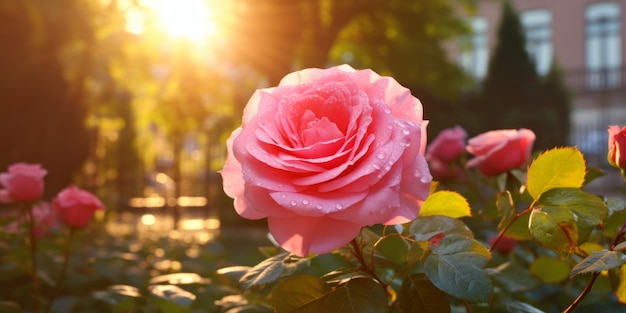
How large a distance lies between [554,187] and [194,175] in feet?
56.5

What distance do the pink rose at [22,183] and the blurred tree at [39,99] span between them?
4283 millimetres

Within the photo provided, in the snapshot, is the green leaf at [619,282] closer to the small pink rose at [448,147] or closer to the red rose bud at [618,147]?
the red rose bud at [618,147]

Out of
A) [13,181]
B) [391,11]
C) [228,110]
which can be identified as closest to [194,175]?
[228,110]

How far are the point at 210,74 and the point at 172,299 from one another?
12617mm

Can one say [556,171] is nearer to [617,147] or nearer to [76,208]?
[617,147]

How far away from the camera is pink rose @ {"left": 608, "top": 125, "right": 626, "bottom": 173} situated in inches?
29.6

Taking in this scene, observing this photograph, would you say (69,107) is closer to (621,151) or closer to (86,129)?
(86,129)

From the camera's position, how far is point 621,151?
2.49ft

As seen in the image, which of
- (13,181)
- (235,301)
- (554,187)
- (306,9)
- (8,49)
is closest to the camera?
(554,187)

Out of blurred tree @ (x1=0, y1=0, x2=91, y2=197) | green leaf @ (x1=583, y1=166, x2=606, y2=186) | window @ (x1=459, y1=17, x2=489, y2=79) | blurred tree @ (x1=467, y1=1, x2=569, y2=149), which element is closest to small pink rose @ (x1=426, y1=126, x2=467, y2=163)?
green leaf @ (x1=583, y1=166, x2=606, y2=186)

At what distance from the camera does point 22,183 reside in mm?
1355

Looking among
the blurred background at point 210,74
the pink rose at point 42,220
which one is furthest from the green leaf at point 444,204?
the blurred background at point 210,74

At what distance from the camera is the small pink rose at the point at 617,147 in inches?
29.6

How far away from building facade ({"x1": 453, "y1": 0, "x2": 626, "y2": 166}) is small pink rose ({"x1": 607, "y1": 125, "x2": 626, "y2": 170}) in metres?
19.0
